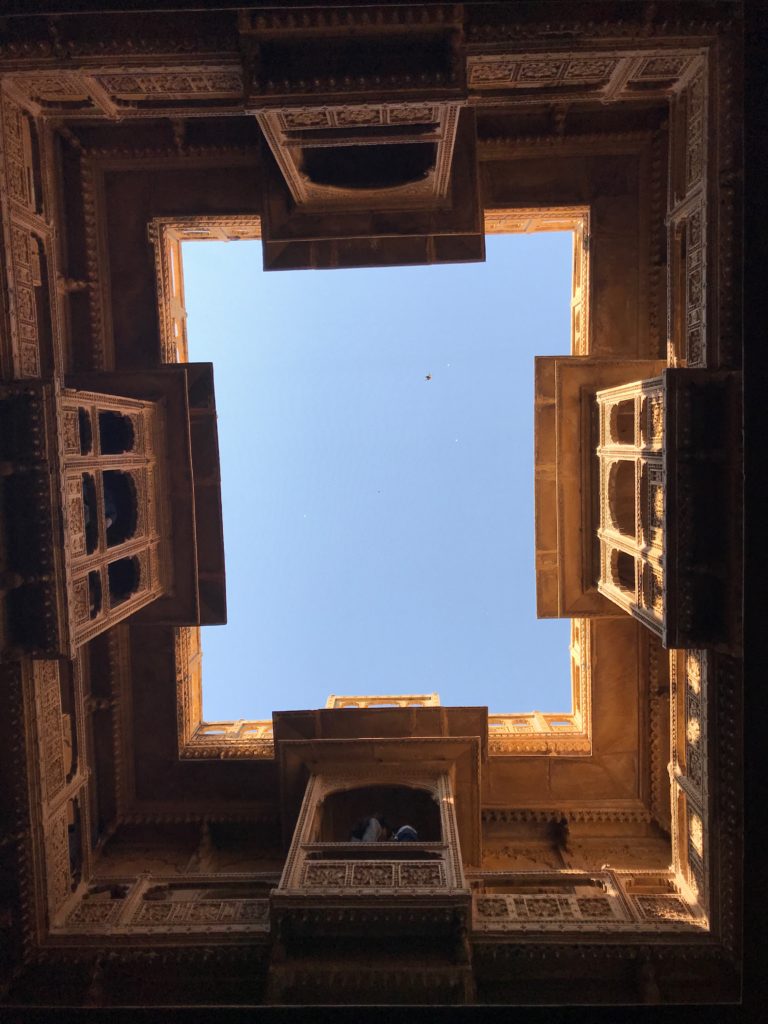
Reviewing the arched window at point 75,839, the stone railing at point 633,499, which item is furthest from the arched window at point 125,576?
the stone railing at point 633,499

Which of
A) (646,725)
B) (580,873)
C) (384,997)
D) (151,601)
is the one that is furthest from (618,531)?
(151,601)

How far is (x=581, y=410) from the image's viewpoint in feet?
44.6

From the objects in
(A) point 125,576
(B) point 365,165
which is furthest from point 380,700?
(B) point 365,165

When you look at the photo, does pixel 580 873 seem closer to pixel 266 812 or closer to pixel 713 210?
pixel 266 812

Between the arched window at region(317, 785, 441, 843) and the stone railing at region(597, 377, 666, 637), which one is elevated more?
the stone railing at region(597, 377, 666, 637)

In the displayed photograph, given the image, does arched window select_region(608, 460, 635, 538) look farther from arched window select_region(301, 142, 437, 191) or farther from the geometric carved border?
arched window select_region(301, 142, 437, 191)

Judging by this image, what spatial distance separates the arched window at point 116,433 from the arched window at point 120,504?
0.53 meters

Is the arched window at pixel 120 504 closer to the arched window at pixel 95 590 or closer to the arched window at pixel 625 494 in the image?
the arched window at pixel 95 590

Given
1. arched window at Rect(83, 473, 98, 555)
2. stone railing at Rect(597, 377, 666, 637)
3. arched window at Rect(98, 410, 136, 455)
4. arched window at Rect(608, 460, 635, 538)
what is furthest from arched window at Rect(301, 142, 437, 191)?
arched window at Rect(608, 460, 635, 538)

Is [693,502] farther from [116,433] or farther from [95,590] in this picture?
[116,433]

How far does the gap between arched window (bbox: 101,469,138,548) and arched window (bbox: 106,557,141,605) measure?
598 millimetres

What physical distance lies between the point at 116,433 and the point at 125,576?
2.97 m

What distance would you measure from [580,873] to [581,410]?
8990 mm

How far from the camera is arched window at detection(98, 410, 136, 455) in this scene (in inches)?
509
